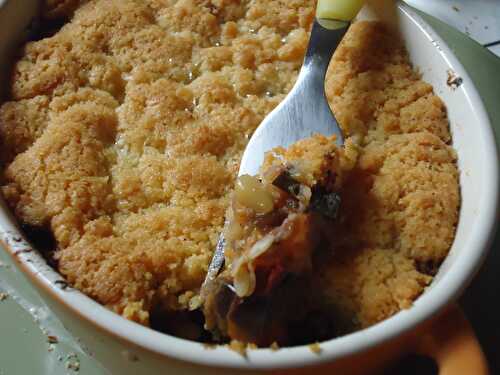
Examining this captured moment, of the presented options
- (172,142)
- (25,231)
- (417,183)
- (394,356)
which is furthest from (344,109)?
(25,231)

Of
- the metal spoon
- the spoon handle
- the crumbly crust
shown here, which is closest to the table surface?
the crumbly crust

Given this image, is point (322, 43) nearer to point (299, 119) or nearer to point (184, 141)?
point (299, 119)

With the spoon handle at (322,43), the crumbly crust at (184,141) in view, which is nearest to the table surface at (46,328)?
the crumbly crust at (184,141)

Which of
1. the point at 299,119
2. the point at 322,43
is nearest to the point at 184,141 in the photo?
the point at 299,119

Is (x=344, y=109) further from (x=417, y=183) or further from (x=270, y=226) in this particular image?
(x=270, y=226)

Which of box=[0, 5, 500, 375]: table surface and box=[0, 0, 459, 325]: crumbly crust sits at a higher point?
box=[0, 0, 459, 325]: crumbly crust

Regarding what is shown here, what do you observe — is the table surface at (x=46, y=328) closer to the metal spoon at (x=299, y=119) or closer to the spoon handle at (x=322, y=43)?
the metal spoon at (x=299, y=119)

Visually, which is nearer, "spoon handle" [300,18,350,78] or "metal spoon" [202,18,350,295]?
"metal spoon" [202,18,350,295]

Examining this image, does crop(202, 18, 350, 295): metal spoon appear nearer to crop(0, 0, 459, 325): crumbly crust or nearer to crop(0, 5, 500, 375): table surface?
crop(0, 0, 459, 325): crumbly crust
